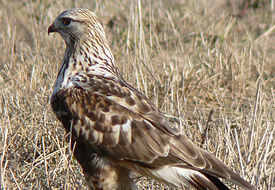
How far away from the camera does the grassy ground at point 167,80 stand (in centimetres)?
378

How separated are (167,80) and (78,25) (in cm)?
142

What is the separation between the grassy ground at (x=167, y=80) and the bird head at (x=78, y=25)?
2.30ft

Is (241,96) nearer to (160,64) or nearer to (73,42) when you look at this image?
(160,64)

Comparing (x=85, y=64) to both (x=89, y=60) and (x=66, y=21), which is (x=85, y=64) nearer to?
(x=89, y=60)

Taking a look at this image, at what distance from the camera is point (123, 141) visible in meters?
3.27

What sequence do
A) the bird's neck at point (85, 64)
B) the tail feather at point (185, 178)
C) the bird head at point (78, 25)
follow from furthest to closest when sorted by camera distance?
the bird head at point (78, 25) → the bird's neck at point (85, 64) → the tail feather at point (185, 178)

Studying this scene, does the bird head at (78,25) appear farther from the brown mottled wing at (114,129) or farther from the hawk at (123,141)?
the brown mottled wing at (114,129)

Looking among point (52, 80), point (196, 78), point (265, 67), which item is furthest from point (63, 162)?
point (265, 67)

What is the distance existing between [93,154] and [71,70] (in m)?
0.71

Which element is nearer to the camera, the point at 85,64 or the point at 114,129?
the point at 114,129

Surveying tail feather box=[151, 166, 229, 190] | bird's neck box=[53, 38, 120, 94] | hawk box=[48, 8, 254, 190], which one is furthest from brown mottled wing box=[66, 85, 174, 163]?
bird's neck box=[53, 38, 120, 94]

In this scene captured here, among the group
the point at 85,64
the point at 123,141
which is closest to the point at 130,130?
the point at 123,141

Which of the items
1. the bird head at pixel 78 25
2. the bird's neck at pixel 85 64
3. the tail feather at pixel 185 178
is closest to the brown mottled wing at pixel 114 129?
the tail feather at pixel 185 178

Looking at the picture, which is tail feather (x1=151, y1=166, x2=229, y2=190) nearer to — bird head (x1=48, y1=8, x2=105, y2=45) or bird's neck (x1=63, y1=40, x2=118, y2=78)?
bird's neck (x1=63, y1=40, x2=118, y2=78)
